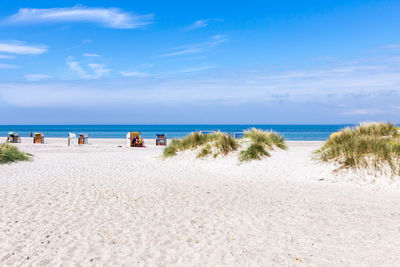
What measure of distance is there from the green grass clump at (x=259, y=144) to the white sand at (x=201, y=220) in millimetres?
2517

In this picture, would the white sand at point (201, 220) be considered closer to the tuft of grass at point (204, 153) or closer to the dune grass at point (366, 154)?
the dune grass at point (366, 154)

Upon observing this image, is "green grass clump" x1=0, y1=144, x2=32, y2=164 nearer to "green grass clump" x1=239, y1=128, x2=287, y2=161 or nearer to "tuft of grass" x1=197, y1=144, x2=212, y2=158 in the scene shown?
"tuft of grass" x1=197, y1=144, x2=212, y2=158

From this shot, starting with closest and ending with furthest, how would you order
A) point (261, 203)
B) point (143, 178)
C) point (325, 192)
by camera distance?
1. point (261, 203)
2. point (325, 192)
3. point (143, 178)

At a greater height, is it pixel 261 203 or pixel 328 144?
pixel 328 144

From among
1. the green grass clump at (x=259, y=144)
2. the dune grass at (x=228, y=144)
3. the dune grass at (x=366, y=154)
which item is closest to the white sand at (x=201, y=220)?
the dune grass at (x=366, y=154)

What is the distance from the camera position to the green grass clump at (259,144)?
1338 cm

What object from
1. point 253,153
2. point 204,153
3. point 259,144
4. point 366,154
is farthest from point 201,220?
point 204,153

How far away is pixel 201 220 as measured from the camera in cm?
580

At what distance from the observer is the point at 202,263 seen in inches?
161

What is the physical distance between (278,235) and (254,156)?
832 cm

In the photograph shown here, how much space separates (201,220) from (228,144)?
8828 millimetres

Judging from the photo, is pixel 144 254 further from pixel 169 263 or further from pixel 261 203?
pixel 261 203

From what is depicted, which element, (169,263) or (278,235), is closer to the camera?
(169,263)

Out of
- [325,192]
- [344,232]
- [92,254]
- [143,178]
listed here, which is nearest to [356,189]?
[325,192]
